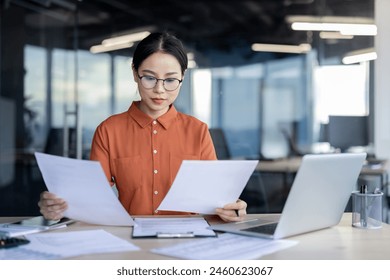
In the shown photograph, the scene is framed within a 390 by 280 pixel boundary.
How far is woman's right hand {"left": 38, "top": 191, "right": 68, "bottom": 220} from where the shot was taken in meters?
1.53

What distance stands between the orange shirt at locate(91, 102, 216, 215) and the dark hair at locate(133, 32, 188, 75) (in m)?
0.24

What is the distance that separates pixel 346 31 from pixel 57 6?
9.91 ft

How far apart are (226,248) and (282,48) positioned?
4581mm

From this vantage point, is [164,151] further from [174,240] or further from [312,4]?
[312,4]

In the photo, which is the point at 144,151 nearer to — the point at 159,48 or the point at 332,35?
the point at 159,48

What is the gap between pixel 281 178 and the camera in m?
5.57

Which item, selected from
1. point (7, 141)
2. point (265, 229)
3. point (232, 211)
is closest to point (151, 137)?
point (232, 211)

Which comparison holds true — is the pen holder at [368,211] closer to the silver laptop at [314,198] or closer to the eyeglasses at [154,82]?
the silver laptop at [314,198]

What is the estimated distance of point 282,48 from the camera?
5.60m

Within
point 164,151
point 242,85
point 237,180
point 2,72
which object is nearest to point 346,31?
point 242,85

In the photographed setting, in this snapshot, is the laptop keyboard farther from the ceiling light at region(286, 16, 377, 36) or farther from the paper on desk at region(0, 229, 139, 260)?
the ceiling light at region(286, 16, 377, 36)

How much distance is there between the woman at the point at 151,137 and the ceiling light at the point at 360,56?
362cm

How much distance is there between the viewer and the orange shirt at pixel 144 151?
2.00 metres

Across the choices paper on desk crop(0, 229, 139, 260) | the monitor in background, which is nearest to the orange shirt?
paper on desk crop(0, 229, 139, 260)
